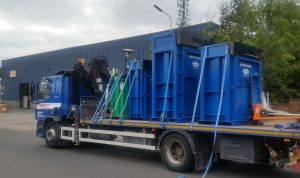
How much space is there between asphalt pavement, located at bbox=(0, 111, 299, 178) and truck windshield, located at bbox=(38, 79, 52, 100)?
74.1 inches

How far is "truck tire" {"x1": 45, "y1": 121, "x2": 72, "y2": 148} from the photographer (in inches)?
527

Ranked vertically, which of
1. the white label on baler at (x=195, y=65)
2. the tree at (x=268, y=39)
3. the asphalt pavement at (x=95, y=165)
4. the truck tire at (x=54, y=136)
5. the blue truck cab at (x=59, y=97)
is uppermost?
the tree at (x=268, y=39)

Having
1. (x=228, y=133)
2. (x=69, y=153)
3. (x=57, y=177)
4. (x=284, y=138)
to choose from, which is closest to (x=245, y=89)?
(x=228, y=133)

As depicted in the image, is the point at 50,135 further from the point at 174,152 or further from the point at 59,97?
the point at 174,152

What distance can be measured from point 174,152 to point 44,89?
6646 mm

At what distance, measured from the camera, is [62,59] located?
37000mm

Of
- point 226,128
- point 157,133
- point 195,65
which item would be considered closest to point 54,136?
point 157,133

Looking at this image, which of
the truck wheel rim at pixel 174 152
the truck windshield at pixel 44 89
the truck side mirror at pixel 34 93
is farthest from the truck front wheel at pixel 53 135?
the truck wheel rim at pixel 174 152

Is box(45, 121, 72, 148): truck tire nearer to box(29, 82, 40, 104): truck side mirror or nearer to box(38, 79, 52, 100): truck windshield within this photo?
box(38, 79, 52, 100): truck windshield

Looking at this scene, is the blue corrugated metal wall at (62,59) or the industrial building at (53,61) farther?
the industrial building at (53,61)

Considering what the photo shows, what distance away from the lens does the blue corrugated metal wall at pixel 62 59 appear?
2873cm

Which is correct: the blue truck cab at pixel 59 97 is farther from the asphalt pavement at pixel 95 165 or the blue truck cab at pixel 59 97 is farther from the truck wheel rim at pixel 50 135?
the asphalt pavement at pixel 95 165

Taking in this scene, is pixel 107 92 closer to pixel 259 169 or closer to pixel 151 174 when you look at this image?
pixel 151 174

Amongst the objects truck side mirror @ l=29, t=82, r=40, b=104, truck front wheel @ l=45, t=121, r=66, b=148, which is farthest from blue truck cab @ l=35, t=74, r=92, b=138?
truck side mirror @ l=29, t=82, r=40, b=104
